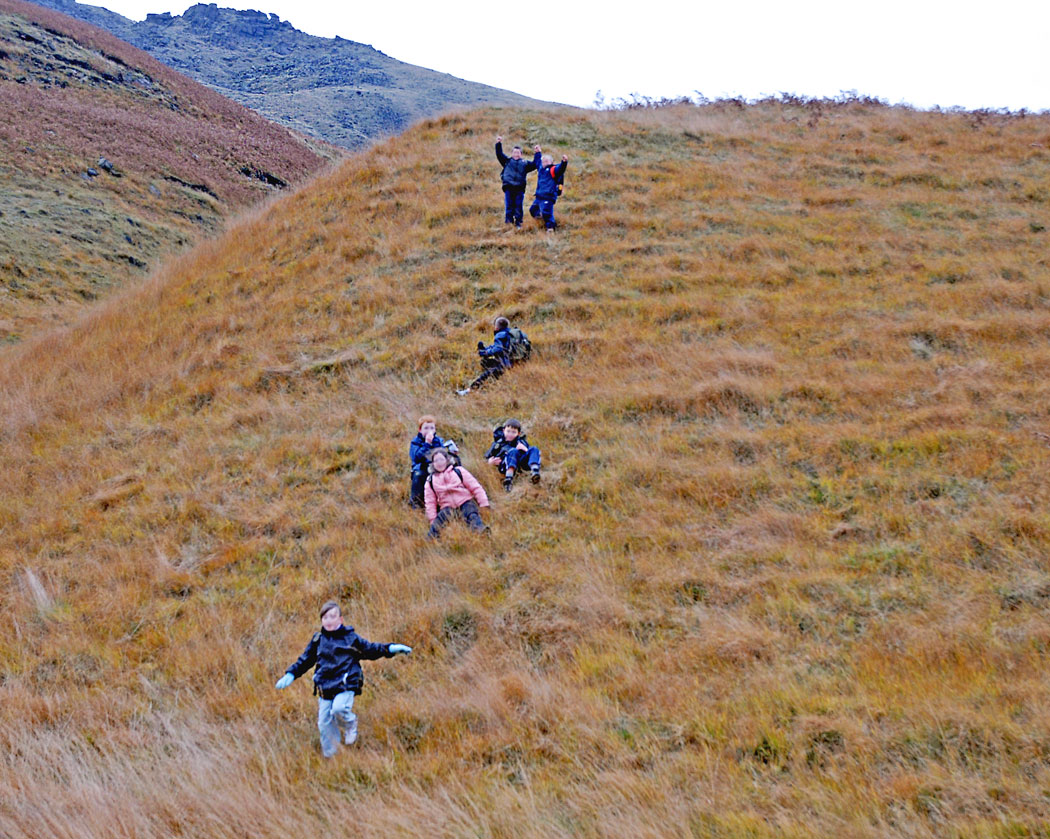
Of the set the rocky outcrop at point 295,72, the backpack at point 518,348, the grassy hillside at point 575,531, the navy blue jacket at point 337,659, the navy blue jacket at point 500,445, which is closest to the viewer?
the grassy hillside at point 575,531

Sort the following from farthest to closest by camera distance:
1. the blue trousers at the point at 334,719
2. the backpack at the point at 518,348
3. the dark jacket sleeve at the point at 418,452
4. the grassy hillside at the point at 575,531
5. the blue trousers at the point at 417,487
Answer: the backpack at the point at 518,348
the dark jacket sleeve at the point at 418,452
the blue trousers at the point at 417,487
the blue trousers at the point at 334,719
the grassy hillside at the point at 575,531

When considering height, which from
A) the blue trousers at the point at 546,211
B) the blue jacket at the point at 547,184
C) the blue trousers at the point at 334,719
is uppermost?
the blue jacket at the point at 547,184

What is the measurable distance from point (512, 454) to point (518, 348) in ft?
9.91

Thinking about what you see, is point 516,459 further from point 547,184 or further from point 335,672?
point 547,184

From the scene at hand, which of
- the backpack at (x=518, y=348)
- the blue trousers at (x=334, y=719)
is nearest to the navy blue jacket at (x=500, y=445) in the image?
the backpack at (x=518, y=348)

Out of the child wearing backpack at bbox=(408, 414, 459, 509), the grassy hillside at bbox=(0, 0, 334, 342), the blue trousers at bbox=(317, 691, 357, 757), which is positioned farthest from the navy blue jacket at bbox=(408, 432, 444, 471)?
the grassy hillside at bbox=(0, 0, 334, 342)

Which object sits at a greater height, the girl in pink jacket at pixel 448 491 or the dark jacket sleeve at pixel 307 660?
the girl in pink jacket at pixel 448 491

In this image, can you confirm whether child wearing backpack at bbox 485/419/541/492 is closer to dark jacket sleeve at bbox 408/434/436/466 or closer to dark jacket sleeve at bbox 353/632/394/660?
dark jacket sleeve at bbox 408/434/436/466

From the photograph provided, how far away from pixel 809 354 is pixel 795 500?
3781mm

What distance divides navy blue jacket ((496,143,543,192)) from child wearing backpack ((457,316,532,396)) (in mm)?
5061

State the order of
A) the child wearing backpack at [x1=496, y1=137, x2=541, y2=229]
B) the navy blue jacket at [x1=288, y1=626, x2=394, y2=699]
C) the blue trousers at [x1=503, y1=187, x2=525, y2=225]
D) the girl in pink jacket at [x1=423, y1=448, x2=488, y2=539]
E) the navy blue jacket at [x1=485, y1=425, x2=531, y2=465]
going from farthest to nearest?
the blue trousers at [x1=503, y1=187, x2=525, y2=225] → the child wearing backpack at [x1=496, y1=137, x2=541, y2=229] → the navy blue jacket at [x1=485, y1=425, x2=531, y2=465] → the girl in pink jacket at [x1=423, y1=448, x2=488, y2=539] → the navy blue jacket at [x1=288, y1=626, x2=394, y2=699]

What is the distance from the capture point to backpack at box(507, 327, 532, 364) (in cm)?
1109

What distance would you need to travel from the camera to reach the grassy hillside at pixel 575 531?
423cm

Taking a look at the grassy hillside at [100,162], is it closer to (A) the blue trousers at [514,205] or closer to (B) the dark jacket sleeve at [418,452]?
(A) the blue trousers at [514,205]
